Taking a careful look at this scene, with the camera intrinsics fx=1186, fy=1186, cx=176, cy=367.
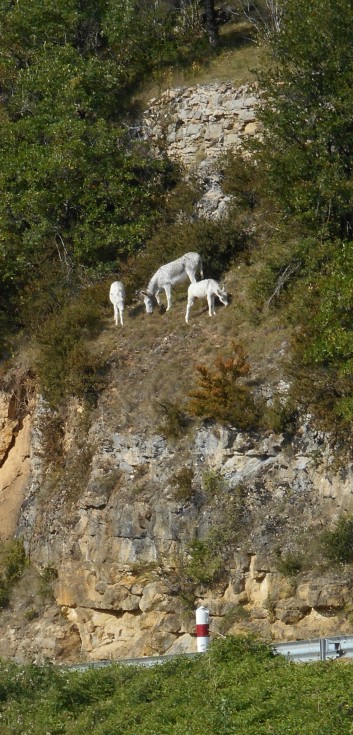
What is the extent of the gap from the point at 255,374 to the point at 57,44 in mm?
14966

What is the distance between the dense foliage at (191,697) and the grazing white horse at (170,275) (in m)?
11.8

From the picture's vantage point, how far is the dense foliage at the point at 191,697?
12.4 meters

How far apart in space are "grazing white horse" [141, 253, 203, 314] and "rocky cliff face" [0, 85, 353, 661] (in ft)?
4.09

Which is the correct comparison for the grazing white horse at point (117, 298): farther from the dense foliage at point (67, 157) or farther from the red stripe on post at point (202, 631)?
the red stripe on post at point (202, 631)

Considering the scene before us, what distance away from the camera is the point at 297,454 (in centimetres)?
2084

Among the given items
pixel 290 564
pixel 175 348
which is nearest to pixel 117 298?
pixel 175 348

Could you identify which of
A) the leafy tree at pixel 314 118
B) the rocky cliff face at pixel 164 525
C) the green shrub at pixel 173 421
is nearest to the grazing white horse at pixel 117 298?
the rocky cliff face at pixel 164 525

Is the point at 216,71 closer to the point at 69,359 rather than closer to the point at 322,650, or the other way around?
the point at 69,359

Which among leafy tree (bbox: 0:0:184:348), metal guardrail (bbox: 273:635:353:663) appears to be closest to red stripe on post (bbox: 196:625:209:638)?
metal guardrail (bbox: 273:635:353:663)

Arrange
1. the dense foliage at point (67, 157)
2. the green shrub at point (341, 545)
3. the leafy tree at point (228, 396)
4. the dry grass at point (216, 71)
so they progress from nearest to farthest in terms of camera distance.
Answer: the green shrub at point (341, 545)
the leafy tree at point (228, 396)
the dense foliage at point (67, 157)
the dry grass at point (216, 71)

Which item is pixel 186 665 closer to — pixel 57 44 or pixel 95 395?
pixel 95 395

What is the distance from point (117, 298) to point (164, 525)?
7.05m


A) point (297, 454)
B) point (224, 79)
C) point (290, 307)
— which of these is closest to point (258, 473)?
point (297, 454)

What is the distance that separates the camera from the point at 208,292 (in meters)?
25.2
